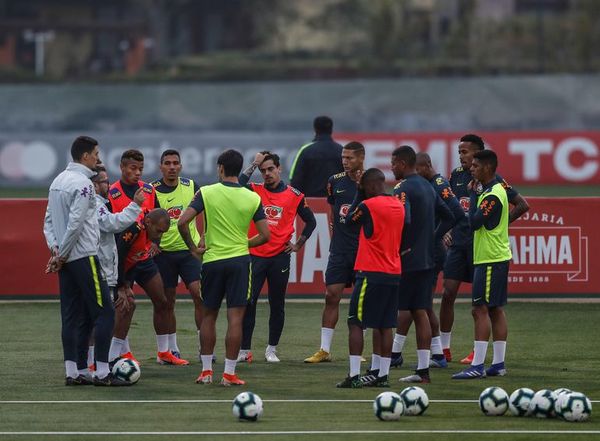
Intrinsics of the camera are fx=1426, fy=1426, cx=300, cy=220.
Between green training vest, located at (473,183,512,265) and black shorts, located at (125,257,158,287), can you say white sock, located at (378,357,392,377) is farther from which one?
black shorts, located at (125,257,158,287)

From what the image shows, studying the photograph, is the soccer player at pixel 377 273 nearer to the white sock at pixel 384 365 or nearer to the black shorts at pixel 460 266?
the white sock at pixel 384 365

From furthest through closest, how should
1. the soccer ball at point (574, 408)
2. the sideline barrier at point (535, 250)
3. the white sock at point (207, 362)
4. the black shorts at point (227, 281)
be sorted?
1. the sideline barrier at point (535, 250)
2. the white sock at point (207, 362)
3. the black shorts at point (227, 281)
4. the soccer ball at point (574, 408)

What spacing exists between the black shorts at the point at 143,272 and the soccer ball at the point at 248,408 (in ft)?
10.6

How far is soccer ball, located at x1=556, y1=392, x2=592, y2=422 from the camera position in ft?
35.2

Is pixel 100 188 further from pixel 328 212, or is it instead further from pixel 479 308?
pixel 328 212

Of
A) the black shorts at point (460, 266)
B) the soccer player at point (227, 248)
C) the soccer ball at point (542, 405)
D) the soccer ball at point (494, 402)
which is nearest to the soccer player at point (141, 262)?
the soccer player at point (227, 248)

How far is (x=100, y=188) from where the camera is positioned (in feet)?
44.1

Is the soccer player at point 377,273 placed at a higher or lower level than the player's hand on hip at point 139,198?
lower

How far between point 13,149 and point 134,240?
86.7 feet

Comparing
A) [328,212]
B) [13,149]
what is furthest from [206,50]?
[328,212]

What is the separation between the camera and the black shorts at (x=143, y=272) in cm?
1374

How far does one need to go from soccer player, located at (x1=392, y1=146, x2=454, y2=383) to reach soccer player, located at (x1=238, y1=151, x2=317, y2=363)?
186 cm

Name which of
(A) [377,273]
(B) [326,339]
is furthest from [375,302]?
(B) [326,339]

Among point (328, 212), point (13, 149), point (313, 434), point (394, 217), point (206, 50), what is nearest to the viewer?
point (313, 434)
